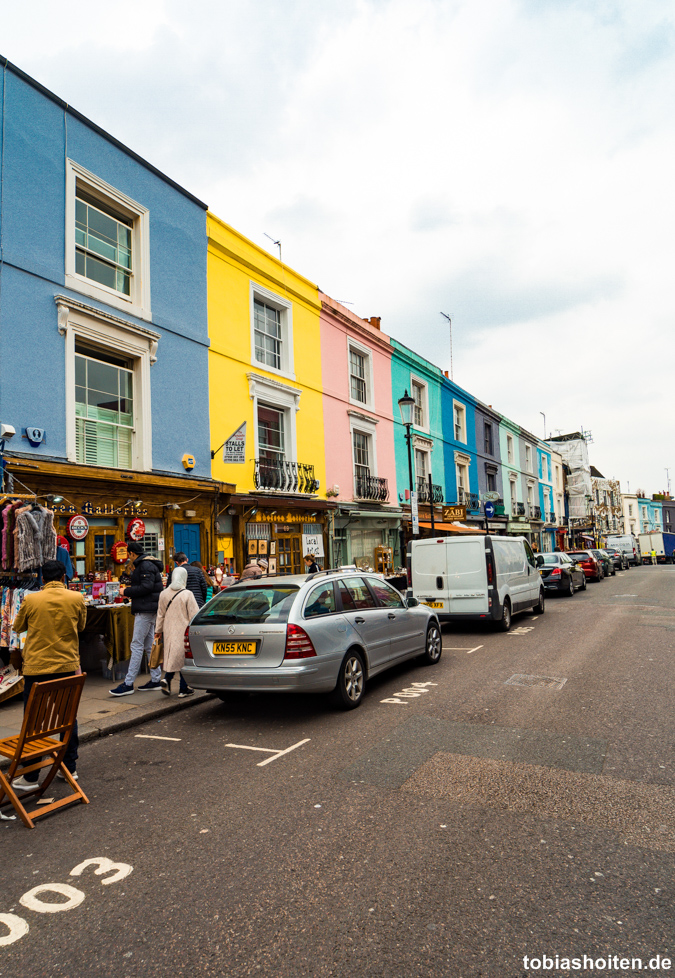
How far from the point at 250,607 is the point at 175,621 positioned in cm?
144

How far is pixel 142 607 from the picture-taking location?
7.94 m

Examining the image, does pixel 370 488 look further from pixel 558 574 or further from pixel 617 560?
pixel 617 560

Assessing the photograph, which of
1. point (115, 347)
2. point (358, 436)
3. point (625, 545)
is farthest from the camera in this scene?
point (625, 545)

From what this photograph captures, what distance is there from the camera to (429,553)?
42.1ft

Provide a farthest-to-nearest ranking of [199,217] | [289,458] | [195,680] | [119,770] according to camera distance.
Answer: [289,458]
[199,217]
[195,680]
[119,770]

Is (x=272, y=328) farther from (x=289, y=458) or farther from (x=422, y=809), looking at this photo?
(x=422, y=809)

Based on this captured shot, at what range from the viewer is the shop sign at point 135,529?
1153 centimetres

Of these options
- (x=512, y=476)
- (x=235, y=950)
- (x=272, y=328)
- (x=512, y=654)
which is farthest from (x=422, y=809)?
(x=512, y=476)

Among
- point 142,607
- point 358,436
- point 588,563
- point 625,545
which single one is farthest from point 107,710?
point 625,545

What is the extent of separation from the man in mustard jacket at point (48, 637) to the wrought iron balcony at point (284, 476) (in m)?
10.6

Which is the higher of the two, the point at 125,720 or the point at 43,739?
the point at 43,739

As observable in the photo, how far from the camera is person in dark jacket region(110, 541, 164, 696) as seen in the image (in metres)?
7.82

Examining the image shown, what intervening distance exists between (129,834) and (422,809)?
1.98 metres

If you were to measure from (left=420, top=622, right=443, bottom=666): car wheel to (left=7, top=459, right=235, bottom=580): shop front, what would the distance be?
227 inches
